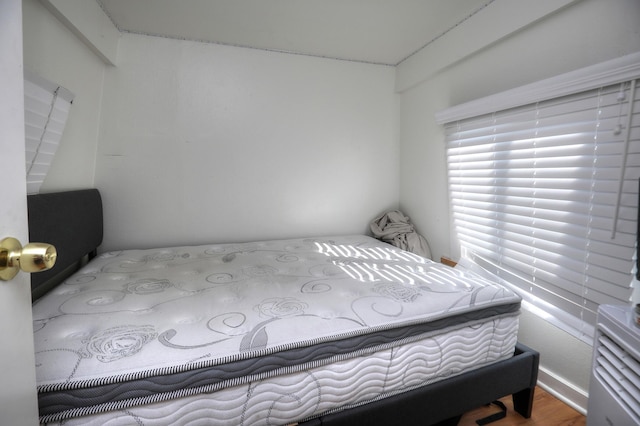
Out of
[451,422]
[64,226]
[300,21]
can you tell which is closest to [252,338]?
[451,422]

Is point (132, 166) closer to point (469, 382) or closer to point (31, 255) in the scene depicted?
point (31, 255)

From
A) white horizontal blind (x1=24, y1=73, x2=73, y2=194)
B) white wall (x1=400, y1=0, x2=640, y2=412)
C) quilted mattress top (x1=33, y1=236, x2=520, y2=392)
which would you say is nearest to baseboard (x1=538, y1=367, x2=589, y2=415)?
white wall (x1=400, y1=0, x2=640, y2=412)

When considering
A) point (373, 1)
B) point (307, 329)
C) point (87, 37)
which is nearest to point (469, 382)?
point (307, 329)

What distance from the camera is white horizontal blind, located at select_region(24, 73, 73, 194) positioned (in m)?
1.27

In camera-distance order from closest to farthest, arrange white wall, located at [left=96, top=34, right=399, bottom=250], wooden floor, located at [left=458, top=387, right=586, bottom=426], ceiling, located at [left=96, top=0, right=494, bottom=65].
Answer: wooden floor, located at [left=458, top=387, right=586, bottom=426], ceiling, located at [left=96, top=0, right=494, bottom=65], white wall, located at [left=96, top=34, right=399, bottom=250]

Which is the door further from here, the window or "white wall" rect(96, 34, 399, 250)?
the window

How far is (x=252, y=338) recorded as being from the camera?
3.26ft

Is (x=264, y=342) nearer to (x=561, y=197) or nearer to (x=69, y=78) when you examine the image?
(x=561, y=197)

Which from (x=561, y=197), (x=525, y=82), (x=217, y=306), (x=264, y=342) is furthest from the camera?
(x=525, y=82)

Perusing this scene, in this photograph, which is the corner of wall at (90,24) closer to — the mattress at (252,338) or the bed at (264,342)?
the bed at (264,342)

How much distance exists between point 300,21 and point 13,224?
84.0 inches

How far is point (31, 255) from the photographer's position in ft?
1.68

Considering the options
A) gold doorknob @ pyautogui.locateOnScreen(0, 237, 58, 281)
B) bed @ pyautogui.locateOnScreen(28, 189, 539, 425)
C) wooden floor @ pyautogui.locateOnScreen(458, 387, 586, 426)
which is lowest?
wooden floor @ pyautogui.locateOnScreen(458, 387, 586, 426)

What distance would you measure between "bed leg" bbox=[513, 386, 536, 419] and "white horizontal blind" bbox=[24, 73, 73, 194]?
8.88 ft
